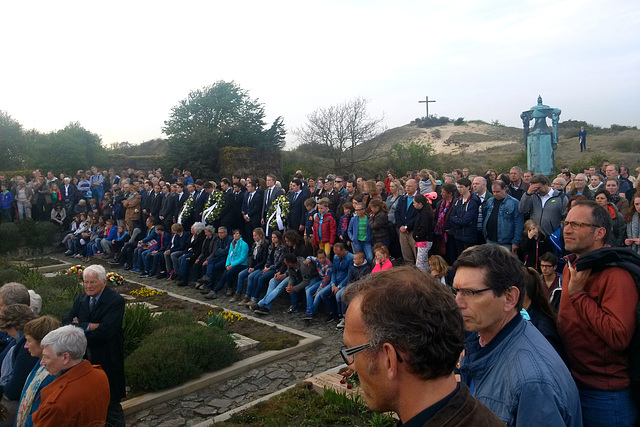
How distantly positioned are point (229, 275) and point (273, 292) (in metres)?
1.73

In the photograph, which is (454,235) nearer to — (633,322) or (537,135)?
(633,322)

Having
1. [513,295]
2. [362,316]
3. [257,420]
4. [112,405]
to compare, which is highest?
[362,316]

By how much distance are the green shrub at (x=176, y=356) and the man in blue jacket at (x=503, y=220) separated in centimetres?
462

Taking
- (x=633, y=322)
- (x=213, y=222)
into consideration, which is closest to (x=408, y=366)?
(x=633, y=322)

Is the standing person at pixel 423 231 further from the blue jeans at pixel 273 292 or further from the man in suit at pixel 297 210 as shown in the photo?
the man in suit at pixel 297 210

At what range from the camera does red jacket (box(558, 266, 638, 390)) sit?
7.80ft

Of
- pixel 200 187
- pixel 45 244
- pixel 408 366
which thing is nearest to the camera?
pixel 408 366

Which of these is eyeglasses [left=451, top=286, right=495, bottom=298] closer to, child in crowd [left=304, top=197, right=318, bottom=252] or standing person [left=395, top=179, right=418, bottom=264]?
standing person [left=395, top=179, right=418, bottom=264]

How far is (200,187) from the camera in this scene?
1387 cm

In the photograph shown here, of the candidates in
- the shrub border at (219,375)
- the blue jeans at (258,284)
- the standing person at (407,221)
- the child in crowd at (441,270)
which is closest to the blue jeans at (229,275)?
the blue jeans at (258,284)

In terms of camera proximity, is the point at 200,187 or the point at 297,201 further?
the point at 200,187

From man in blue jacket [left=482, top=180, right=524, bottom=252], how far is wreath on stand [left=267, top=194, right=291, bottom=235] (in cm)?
492

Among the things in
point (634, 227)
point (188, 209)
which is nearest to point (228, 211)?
point (188, 209)

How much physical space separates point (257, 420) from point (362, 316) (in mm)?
3763
